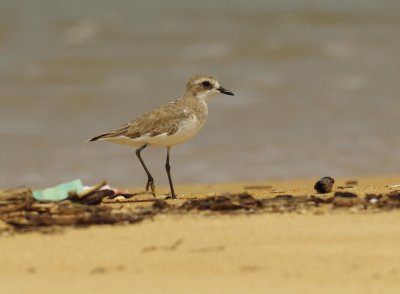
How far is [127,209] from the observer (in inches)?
240

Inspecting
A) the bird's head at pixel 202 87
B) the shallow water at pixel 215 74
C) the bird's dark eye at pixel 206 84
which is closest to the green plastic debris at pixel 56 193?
the bird's head at pixel 202 87

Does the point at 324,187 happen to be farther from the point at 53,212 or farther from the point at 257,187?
the point at 53,212

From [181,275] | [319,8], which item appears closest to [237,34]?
[319,8]

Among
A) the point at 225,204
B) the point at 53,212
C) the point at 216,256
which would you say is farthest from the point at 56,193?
the point at 216,256

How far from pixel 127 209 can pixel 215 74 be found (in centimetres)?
949

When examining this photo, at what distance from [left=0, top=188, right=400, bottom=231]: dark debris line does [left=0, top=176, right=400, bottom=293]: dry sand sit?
11 centimetres

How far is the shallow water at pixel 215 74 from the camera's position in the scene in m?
11.4

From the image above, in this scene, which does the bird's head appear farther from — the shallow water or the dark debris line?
the dark debris line

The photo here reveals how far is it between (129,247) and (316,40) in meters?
12.6

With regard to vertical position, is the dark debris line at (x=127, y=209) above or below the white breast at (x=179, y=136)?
below

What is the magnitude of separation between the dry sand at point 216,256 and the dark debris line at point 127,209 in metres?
0.11

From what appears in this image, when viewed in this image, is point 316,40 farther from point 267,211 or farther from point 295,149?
point 267,211

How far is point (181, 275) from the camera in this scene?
461cm

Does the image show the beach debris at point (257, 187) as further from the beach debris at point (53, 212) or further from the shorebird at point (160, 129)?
the beach debris at point (53, 212)
